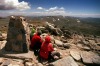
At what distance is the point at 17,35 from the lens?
888 cm

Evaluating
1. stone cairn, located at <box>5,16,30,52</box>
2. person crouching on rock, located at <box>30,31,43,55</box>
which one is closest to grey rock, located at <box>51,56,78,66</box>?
person crouching on rock, located at <box>30,31,43,55</box>

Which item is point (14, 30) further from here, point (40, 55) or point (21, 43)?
point (40, 55)

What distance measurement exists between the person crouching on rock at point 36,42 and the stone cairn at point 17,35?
732mm

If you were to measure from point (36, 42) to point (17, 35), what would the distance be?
4.77ft

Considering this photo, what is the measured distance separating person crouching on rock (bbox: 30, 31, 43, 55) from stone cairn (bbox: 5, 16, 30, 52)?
73 cm

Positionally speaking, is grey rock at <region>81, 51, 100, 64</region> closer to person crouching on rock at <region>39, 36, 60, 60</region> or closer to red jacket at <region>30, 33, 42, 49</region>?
person crouching on rock at <region>39, 36, 60, 60</region>

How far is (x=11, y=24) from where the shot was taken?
8.85m

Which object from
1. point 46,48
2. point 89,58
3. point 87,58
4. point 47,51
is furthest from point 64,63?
point 89,58

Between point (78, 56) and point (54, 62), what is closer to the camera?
point (54, 62)

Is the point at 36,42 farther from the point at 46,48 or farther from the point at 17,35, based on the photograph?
the point at 17,35

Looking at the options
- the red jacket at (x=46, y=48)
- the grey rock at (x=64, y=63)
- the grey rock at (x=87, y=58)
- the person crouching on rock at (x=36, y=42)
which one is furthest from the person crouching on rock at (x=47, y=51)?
the grey rock at (x=87, y=58)

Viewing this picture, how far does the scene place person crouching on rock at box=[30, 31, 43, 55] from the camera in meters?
9.45

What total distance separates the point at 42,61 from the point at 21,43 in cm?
186

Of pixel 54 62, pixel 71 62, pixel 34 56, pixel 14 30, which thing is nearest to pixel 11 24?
pixel 14 30
